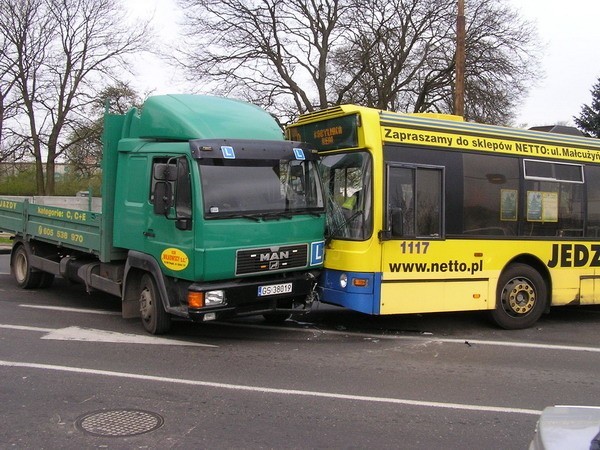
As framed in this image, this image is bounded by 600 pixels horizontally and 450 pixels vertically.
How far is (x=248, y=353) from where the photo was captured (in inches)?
264

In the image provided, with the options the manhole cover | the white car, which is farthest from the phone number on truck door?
the white car

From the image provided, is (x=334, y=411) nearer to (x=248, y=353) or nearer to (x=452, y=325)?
(x=248, y=353)

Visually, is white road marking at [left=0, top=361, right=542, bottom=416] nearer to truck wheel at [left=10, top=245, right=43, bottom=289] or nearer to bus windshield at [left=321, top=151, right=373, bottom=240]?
bus windshield at [left=321, top=151, right=373, bottom=240]

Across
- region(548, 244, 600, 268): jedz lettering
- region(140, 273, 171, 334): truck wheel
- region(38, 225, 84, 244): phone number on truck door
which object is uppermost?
region(38, 225, 84, 244): phone number on truck door

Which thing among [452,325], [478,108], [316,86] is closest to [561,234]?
[452,325]

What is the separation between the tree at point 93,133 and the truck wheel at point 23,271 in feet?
66.8

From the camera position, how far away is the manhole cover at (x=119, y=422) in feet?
14.2

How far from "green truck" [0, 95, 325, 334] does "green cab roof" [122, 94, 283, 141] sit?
2 cm

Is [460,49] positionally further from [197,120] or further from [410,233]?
[197,120]

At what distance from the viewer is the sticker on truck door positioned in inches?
256

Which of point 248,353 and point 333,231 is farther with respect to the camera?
point 333,231

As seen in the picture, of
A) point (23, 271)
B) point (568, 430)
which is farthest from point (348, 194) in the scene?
point (23, 271)

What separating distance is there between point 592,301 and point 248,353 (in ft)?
18.7

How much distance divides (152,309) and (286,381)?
8.20 feet
